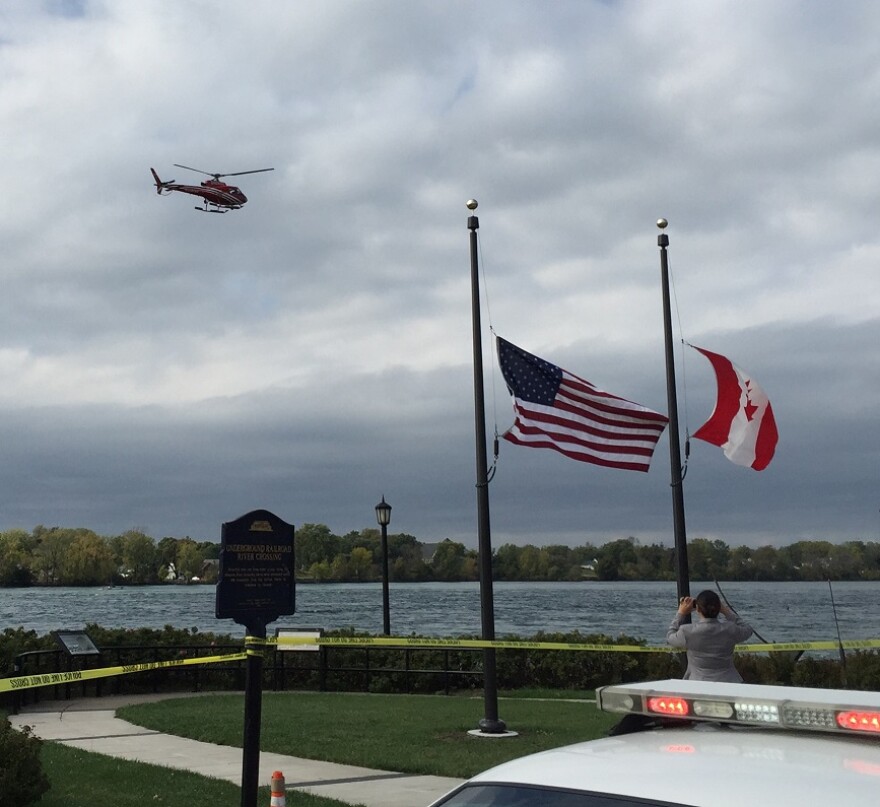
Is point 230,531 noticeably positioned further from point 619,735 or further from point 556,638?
point 556,638

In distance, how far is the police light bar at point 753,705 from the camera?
324 centimetres

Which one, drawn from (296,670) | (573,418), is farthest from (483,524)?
(296,670)

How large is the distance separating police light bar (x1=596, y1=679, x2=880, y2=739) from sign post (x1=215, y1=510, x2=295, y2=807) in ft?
14.9

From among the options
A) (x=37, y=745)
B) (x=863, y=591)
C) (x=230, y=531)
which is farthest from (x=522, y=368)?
(x=863, y=591)

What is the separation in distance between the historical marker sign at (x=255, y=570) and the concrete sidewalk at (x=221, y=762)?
2.36 m

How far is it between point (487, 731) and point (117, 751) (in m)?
4.32

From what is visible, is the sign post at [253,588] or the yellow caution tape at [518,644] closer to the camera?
the sign post at [253,588]

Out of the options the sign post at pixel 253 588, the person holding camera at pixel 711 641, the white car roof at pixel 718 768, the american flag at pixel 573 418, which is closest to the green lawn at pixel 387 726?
the person holding camera at pixel 711 641

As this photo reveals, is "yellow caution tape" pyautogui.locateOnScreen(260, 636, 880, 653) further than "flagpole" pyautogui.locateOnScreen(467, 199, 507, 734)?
Yes

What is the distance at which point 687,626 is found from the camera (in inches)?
342

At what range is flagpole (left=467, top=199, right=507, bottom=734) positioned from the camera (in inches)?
514

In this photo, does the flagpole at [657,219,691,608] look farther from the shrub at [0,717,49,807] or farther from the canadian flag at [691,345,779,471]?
the shrub at [0,717,49,807]

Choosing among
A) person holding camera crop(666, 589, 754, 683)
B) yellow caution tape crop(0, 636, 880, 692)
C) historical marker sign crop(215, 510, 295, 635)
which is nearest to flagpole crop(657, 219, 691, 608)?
yellow caution tape crop(0, 636, 880, 692)

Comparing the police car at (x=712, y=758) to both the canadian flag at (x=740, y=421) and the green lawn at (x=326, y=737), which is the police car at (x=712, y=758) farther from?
the canadian flag at (x=740, y=421)
